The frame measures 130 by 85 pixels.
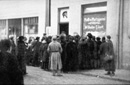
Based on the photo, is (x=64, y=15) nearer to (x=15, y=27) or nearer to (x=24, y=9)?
(x=24, y=9)

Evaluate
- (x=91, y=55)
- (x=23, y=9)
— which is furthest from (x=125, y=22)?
(x=23, y=9)

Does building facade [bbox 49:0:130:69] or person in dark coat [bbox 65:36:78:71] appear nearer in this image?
person in dark coat [bbox 65:36:78:71]

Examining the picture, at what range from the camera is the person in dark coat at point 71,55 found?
1434cm

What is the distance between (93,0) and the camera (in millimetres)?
16953

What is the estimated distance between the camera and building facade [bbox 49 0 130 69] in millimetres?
15234

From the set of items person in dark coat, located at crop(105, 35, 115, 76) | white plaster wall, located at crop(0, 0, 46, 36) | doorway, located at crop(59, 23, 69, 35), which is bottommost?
person in dark coat, located at crop(105, 35, 115, 76)

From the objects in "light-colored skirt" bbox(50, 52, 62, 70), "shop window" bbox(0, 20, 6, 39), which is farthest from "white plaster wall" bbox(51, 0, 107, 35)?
"shop window" bbox(0, 20, 6, 39)

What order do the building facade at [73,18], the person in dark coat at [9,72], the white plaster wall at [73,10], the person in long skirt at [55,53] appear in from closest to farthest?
the person in dark coat at [9,72]
the person in long skirt at [55,53]
the building facade at [73,18]
the white plaster wall at [73,10]

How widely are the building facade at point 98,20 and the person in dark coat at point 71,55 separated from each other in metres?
2.56

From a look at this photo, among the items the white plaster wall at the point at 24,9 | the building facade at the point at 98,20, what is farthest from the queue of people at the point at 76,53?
the white plaster wall at the point at 24,9

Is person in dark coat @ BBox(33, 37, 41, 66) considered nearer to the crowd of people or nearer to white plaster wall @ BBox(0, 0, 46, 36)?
the crowd of people

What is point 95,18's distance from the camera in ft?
56.6

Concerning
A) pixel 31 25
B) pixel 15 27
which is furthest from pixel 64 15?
pixel 15 27

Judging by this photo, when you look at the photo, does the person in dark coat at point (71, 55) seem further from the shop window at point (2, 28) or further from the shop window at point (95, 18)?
the shop window at point (2, 28)
